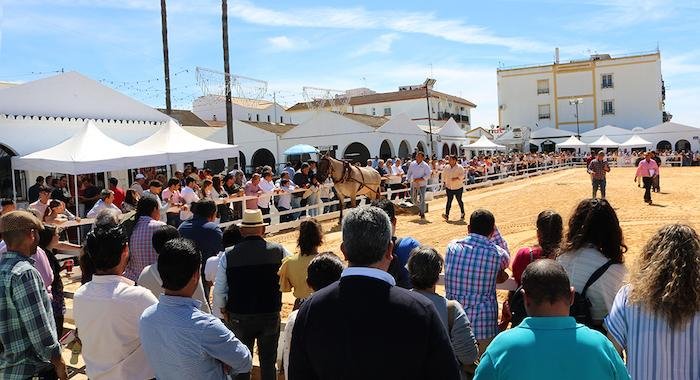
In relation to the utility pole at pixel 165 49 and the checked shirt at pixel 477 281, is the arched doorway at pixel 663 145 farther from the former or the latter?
the checked shirt at pixel 477 281

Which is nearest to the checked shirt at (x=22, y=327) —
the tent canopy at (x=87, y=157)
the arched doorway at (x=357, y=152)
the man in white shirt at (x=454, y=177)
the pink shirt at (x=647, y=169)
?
the tent canopy at (x=87, y=157)

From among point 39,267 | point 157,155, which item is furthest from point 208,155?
point 39,267

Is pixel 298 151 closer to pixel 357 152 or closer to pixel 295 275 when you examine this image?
pixel 357 152

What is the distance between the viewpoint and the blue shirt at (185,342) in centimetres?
262

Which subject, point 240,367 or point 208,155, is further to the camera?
point 208,155

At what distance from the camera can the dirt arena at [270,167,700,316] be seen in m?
11.3

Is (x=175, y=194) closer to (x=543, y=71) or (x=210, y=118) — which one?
(x=210, y=118)

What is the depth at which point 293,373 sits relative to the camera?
210 centimetres

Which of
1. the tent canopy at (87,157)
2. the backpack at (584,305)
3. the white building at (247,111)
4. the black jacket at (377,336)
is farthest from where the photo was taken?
the white building at (247,111)

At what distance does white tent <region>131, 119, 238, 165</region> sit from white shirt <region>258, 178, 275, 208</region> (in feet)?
7.05

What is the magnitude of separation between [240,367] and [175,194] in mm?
8409

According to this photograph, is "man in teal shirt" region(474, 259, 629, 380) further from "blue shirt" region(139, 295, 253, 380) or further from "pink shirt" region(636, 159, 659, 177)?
"pink shirt" region(636, 159, 659, 177)

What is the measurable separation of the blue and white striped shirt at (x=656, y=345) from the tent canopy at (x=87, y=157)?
36.6 feet

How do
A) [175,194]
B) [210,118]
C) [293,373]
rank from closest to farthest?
[293,373], [175,194], [210,118]
